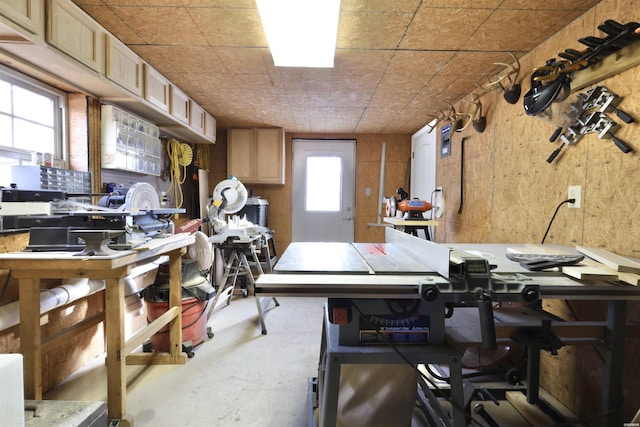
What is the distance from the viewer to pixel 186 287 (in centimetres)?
229

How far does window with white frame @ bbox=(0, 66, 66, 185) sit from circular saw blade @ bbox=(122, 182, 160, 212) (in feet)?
2.07

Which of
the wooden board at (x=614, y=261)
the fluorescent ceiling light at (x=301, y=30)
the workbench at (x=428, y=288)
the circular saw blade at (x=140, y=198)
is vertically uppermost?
the fluorescent ceiling light at (x=301, y=30)

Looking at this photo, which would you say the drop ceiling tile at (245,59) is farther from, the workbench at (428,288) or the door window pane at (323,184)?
the door window pane at (323,184)

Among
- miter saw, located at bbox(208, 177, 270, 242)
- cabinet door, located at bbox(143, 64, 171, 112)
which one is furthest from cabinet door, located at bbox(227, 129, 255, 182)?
cabinet door, located at bbox(143, 64, 171, 112)

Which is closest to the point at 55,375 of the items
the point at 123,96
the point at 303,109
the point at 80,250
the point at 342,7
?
the point at 80,250

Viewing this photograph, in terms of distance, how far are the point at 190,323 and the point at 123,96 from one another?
5.96ft

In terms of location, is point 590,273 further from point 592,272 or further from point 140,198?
point 140,198

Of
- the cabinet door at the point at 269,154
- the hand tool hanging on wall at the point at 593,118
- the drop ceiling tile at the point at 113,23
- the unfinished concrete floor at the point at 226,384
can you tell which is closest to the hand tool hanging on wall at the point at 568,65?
the hand tool hanging on wall at the point at 593,118

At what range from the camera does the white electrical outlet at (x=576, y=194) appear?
63.4 inches

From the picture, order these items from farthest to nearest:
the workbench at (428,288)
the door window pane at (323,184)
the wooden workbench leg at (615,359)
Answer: the door window pane at (323,184)
the wooden workbench leg at (615,359)
the workbench at (428,288)

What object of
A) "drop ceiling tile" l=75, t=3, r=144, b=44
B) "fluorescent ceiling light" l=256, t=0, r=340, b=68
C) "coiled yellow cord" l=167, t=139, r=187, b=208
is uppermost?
"drop ceiling tile" l=75, t=3, r=144, b=44

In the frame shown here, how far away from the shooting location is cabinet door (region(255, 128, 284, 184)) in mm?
4223

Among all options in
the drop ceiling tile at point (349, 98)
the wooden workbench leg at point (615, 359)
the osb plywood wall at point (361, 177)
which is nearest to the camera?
the wooden workbench leg at point (615, 359)

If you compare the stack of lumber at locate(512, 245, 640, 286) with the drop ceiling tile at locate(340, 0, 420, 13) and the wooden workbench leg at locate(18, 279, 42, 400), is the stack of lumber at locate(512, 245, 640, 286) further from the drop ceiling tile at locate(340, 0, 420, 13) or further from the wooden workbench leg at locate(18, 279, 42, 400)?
the wooden workbench leg at locate(18, 279, 42, 400)
